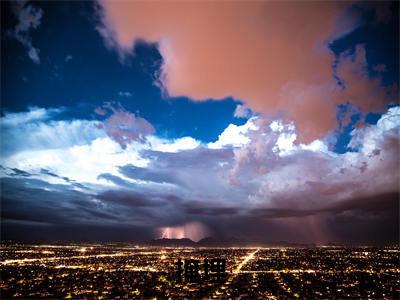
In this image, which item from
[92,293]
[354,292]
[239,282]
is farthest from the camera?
[239,282]

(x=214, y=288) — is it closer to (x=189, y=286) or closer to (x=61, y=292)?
(x=189, y=286)

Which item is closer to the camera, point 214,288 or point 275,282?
point 214,288

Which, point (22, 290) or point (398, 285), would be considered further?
point (398, 285)

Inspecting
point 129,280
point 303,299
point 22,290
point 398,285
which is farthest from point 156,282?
point 398,285

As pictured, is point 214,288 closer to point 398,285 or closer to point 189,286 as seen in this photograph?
point 189,286

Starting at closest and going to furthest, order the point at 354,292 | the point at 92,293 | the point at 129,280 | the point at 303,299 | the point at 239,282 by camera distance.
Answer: the point at 303,299 < the point at 92,293 < the point at 354,292 < the point at 239,282 < the point at 129,280

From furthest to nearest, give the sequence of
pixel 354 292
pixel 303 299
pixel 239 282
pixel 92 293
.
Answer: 1. pixel 239 282
2. pixel 354 292
3. pixel 92 293
4. pixel 303 299

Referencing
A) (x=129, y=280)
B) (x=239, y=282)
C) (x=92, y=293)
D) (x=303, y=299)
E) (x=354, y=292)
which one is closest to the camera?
(x=303, y=299)

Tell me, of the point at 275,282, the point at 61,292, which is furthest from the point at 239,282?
the point at 61,292
